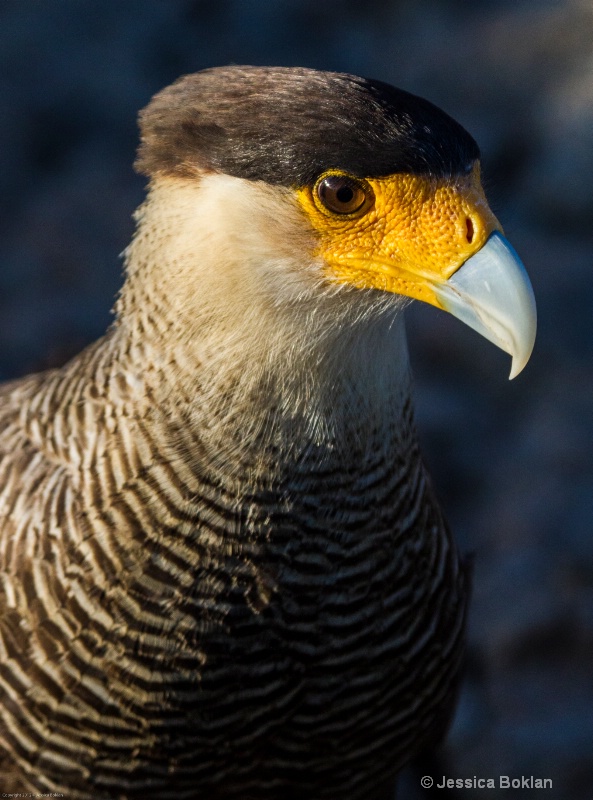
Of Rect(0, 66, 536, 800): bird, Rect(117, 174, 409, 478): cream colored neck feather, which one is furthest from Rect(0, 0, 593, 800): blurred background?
Rect(117, 174, 409, 478): cream colored neck feather

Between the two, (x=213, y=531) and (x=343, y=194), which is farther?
(x=213, y=531)

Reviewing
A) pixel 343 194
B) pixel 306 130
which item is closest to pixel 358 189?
pixel 343 194

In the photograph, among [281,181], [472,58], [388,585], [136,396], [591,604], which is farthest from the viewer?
[472,58]

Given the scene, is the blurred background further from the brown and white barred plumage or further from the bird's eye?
the bird's eye

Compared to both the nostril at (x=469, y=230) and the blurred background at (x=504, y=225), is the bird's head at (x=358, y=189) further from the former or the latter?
the blurred background at (x=504, y=225)

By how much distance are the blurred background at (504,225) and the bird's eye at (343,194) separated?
1.71 meters

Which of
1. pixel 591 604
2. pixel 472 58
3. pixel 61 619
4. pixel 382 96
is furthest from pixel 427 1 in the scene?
pixel 61 619

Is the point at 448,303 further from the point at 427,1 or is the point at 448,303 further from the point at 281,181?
the point at 427,1

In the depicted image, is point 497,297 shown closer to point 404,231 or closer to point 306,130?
point 404,231

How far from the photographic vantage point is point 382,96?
2051mm

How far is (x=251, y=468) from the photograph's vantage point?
2.27 meters

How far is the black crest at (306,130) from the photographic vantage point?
1.99m

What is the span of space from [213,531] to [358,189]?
2.50 feet

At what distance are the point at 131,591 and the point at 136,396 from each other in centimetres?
40
